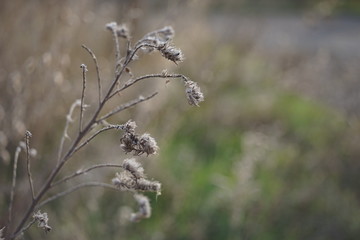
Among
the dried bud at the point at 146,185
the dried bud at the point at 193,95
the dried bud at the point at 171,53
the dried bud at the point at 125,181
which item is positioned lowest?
the dried bud at the point at 146,185

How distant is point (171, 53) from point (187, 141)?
309cm

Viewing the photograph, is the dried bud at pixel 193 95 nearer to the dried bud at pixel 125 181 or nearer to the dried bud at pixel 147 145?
the dried bud at pixel 147 145

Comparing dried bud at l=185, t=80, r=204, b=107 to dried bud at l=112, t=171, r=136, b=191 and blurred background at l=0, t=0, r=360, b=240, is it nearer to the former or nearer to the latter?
dried bud at l=112, t=171, r=136, b=191

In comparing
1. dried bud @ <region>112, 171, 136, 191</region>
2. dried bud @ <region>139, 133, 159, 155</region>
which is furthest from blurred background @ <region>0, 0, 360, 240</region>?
dried bud @ <region>139, 133, 159, 155</region>

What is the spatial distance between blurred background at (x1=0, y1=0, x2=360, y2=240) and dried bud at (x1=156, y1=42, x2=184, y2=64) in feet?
3.72

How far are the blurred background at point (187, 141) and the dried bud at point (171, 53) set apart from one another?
3.72ft

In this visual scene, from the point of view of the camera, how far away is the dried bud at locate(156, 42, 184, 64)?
117 centimetres

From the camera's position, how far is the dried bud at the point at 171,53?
117cm

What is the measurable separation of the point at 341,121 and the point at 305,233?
200 centimetres

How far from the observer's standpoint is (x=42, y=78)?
2.89 metres

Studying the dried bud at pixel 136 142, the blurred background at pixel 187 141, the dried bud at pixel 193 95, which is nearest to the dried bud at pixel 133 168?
the dried bud at pixel 136 142

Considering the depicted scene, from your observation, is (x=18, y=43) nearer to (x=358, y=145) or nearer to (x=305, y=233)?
(x=305, y=233)

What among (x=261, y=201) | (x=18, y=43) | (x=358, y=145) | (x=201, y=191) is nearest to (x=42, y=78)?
(x=18, y=43)

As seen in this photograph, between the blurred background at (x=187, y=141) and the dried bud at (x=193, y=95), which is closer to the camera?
the dried bud at (x=193, y=95)
